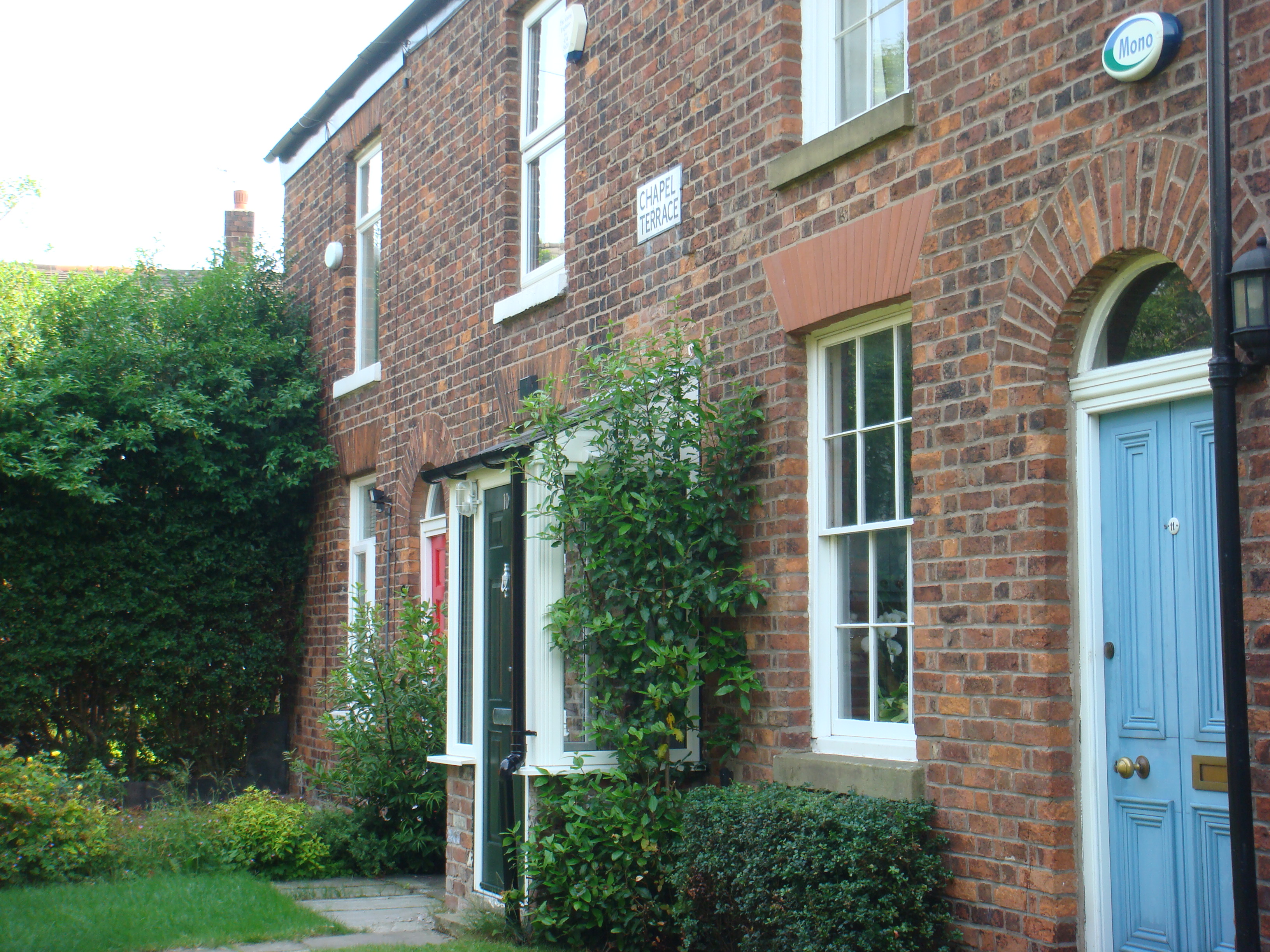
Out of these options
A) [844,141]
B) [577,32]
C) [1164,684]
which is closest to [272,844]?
[577,32]

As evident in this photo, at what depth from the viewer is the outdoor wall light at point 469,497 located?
8008 millimetres

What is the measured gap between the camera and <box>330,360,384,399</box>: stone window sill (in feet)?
38.4

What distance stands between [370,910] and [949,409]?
5.00 m

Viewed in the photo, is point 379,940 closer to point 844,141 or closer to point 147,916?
point 147,916

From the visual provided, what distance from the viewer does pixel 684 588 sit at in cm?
643

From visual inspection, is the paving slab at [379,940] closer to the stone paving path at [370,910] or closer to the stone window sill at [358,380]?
the stone paving path at [370,910]

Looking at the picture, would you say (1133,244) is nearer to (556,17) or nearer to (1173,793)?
(1173,793)

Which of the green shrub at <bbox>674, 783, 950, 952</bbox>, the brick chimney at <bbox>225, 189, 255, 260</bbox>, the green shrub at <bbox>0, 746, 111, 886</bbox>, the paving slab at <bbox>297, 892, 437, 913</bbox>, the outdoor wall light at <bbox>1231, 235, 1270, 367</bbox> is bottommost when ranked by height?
the paving slab at <bbox>297, 892, 437, 913</bbox>

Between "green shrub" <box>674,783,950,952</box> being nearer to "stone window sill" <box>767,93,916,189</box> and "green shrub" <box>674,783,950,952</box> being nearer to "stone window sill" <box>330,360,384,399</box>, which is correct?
"stone window sill" <box>767,93,916,189</box>

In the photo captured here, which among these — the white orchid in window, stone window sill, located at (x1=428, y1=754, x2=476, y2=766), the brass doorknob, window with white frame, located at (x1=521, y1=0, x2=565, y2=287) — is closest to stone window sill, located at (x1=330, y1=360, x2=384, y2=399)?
window with white frame, located at (x1=521, y1=0, x2=565, y2=287)

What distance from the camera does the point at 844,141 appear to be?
6.03 metres

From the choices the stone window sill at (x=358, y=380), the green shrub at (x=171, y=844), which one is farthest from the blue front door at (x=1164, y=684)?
the stone window sill at (x=358, y=380)

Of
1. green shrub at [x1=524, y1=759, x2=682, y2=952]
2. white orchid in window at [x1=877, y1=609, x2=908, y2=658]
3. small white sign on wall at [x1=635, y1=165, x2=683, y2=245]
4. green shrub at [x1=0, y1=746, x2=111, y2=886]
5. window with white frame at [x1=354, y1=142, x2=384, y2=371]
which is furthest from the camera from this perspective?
window with white frame at [x1=354, y1=142, x2=384, y2=371]

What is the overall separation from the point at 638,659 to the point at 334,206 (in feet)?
26.3
